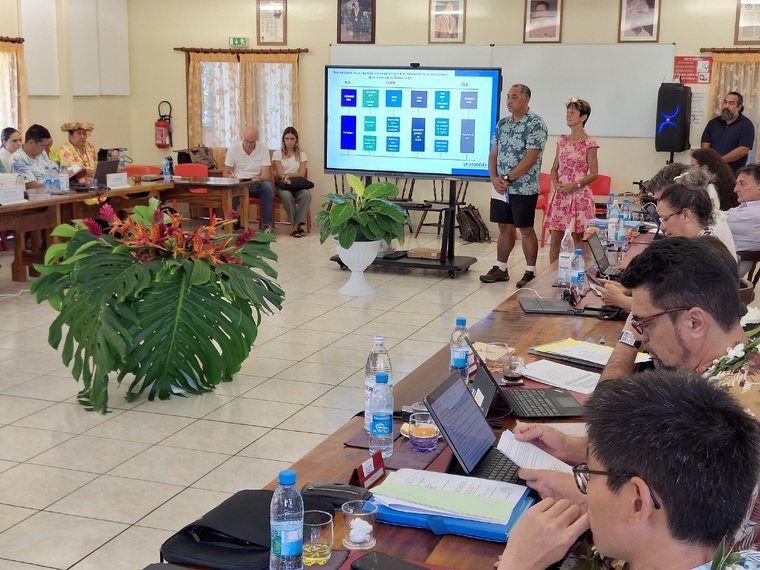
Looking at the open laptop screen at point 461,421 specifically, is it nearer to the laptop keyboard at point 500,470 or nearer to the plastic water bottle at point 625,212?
the laptop keyboard at point 500,470

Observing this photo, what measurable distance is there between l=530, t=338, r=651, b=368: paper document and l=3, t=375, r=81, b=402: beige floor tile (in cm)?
283

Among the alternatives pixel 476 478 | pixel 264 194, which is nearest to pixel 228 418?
pixel 476 478

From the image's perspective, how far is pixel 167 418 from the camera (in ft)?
15.2

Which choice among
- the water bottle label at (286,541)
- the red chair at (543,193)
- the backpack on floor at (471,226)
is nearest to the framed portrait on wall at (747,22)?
the red chair at (543,193)

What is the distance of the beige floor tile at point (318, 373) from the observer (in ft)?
17.6

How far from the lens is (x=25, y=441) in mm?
4305

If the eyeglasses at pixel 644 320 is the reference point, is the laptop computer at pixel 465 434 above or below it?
below

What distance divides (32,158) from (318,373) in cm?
494

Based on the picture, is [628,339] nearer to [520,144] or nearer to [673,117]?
[520,144]

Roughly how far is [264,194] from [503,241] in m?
3.84

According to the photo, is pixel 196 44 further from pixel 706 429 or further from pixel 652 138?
pixel 706 429

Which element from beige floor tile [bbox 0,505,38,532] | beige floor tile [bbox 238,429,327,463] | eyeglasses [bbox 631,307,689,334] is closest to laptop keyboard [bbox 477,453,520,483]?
eyeglasses [bbox 631,307,689,334]

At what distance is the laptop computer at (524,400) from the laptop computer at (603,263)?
1962mm

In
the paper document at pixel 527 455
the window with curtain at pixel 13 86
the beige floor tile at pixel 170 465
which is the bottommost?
the beige floor tile at pixel 170 465
